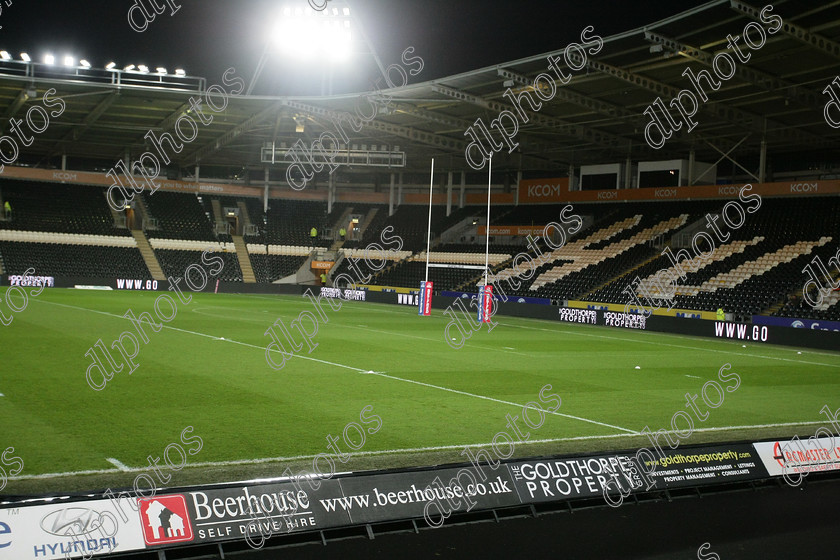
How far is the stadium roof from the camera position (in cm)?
2422

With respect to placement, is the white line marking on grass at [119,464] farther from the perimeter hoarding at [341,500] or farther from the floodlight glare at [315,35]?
the floodlight glare at [315,35]

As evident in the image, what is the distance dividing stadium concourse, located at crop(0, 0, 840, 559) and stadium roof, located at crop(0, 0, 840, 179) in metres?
0.19

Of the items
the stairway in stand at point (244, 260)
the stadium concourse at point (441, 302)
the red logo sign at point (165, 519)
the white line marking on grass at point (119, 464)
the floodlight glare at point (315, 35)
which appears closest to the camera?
the red logo sign at point (165, 519)

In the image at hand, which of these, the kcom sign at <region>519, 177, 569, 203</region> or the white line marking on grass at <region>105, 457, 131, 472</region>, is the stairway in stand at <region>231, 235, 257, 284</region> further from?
the white line marking on grass at <region>105, 457, 131, 472</region>

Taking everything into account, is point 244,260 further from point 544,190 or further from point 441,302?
point 544,190

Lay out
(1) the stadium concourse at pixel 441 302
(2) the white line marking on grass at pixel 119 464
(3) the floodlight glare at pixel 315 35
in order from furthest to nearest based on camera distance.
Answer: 1. (3) the floodlight glare at pixel 315 35
2. (2) the white line marking on grass at pixel 119 464
3. (1) the stadium concourse at pixel 441 302

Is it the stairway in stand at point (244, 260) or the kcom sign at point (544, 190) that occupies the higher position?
the stairway in stand at point (244, 260)

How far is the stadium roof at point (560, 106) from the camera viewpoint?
24.2 meters

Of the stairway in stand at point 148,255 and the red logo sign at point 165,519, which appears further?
the stairway in stand at point 148,255

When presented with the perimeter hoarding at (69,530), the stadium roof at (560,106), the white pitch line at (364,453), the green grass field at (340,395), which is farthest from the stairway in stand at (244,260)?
the perimeter hoarding at (69,530)

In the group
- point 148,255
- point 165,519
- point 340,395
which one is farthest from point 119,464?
point 148,255

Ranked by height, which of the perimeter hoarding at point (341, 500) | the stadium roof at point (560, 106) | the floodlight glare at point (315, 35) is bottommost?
the perimeter hoarding at point (341, 500)

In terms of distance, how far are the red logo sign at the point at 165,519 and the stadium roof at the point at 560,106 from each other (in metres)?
20.1

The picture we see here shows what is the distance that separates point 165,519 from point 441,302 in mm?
36377
